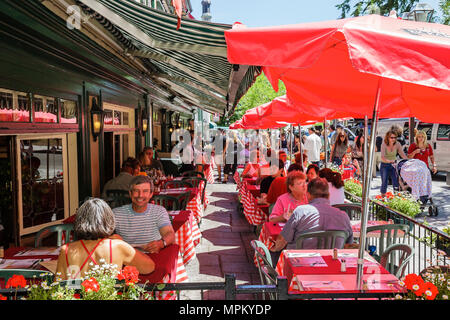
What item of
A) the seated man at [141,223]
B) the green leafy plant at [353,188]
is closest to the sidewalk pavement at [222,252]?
the seated man at [141,223]

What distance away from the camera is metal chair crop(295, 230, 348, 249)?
3.69 meters

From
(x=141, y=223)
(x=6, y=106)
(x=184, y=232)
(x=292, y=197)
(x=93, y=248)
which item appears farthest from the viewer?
(x=184, y=232)

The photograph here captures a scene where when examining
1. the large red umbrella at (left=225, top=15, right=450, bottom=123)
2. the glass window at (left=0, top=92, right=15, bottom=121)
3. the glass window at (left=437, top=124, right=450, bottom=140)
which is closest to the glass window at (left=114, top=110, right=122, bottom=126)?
the glass window at (left=0, top=92, right=15, bottom=121)

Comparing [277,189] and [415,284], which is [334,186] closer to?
[277,189]

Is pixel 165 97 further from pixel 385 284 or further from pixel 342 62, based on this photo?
pixel 385 284

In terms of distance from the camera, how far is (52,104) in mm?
5727

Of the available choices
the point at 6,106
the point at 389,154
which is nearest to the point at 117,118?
the point at 6,106

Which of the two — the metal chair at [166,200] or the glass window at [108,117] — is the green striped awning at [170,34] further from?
the metal chair at [166,200]

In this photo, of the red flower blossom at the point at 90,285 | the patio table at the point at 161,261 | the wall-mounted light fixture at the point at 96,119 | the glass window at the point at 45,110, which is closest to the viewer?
the red flower blossom at the point at 90,285

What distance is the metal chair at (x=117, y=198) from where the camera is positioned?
5977 millimetres

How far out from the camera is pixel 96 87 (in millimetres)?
7461

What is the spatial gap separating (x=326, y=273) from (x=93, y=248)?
1745 mm

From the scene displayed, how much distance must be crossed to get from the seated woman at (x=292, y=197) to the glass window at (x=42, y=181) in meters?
3.39

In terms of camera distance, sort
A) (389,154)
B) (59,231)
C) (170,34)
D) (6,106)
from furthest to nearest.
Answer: (389,154), (170,34), (6,106), (59,231)
